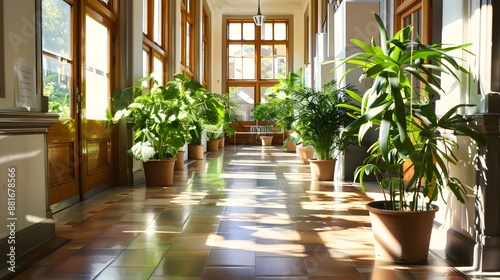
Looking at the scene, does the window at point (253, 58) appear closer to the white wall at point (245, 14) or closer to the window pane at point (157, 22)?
the white wall at point (245, 14)

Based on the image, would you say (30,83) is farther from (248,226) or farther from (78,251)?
(248,226)

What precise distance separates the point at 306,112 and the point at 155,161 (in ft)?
7.01

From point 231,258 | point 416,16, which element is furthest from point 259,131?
point 231,258

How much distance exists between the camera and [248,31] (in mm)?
16688

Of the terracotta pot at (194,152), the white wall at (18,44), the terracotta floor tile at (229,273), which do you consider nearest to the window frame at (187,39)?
the terracotta pot at (194,152)

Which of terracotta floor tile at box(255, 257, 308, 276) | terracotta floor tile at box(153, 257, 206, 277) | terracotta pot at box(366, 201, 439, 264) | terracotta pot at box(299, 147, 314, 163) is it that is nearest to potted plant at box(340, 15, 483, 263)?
terracotta pot at box(366, 201, 439, 264)

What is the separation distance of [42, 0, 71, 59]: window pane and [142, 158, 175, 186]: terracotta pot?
5.72ft

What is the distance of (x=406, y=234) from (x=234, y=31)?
14.7 metres

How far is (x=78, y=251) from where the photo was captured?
3006 mm

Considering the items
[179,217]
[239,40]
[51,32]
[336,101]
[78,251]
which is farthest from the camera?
[239,40]

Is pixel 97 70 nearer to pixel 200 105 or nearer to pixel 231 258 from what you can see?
pixel 200 105

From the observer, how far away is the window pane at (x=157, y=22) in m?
7.97

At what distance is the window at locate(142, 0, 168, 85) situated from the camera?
287 inches

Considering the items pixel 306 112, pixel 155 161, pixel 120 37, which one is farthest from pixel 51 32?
pixel 306 112
